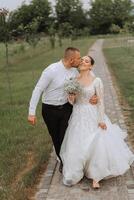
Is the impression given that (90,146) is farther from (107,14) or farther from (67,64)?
(107,14)

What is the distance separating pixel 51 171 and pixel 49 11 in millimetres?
98737

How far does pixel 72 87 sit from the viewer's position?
638 centimetres

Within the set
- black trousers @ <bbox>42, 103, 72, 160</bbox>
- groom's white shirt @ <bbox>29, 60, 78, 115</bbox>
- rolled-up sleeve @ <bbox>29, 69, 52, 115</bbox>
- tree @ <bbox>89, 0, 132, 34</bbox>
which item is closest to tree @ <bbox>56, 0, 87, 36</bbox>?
tree @ <bbox>89, 0, 132, 34</bbox>

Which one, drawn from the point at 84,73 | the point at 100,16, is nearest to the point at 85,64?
the point at 84,73

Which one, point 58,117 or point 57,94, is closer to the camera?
point 57,94

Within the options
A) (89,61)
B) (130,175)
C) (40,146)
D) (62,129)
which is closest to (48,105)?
(62,129)

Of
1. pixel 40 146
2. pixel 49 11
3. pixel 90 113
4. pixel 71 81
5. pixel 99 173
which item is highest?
pixel 71 81

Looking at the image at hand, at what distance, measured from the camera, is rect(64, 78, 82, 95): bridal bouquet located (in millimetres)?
6402

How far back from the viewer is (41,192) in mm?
6293

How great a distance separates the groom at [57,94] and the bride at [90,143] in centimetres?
10

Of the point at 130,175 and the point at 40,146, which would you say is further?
the point at 40,146

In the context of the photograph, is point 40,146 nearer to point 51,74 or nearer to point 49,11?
point 51,74

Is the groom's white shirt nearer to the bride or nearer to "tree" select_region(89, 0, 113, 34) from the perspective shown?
the bride

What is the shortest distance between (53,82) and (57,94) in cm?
19
